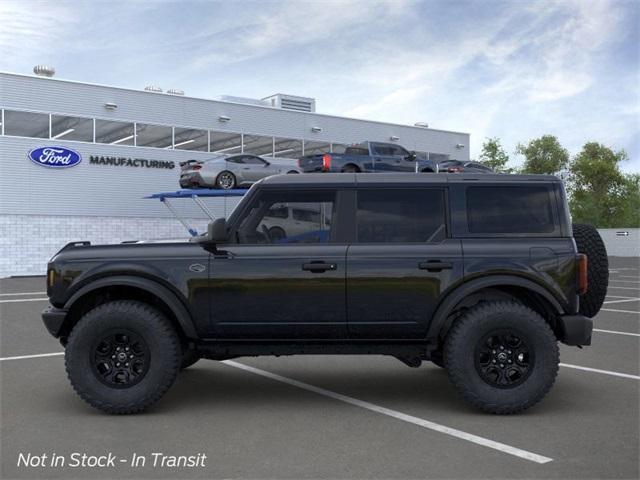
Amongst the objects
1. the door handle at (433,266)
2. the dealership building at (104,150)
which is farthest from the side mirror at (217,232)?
the dealership building at (104,150)

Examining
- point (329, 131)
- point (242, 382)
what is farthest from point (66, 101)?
point (242, 382)

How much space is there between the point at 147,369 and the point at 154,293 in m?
0.62

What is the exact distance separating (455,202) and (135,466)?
3303 mm

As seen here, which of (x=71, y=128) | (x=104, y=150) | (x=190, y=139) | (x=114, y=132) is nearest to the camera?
(x=71, y=128)

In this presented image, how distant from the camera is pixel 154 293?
5586 millimetres

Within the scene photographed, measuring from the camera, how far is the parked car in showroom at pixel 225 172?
2288 cm

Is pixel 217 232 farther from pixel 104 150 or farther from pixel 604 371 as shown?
pixel 104 150

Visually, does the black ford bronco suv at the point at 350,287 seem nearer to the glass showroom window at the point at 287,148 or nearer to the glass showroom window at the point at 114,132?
the glass showroom window at the point at 114,132

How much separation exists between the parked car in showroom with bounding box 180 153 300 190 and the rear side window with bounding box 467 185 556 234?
55.2 ft

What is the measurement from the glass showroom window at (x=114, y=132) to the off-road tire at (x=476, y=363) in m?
26.5

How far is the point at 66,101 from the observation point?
2811cm

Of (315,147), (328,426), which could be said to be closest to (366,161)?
(315,147)

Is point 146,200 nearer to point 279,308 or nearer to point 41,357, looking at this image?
point 41,357

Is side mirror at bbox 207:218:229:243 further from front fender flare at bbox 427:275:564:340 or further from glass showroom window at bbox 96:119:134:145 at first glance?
glass showroom window at bbox 96:119:134:145
